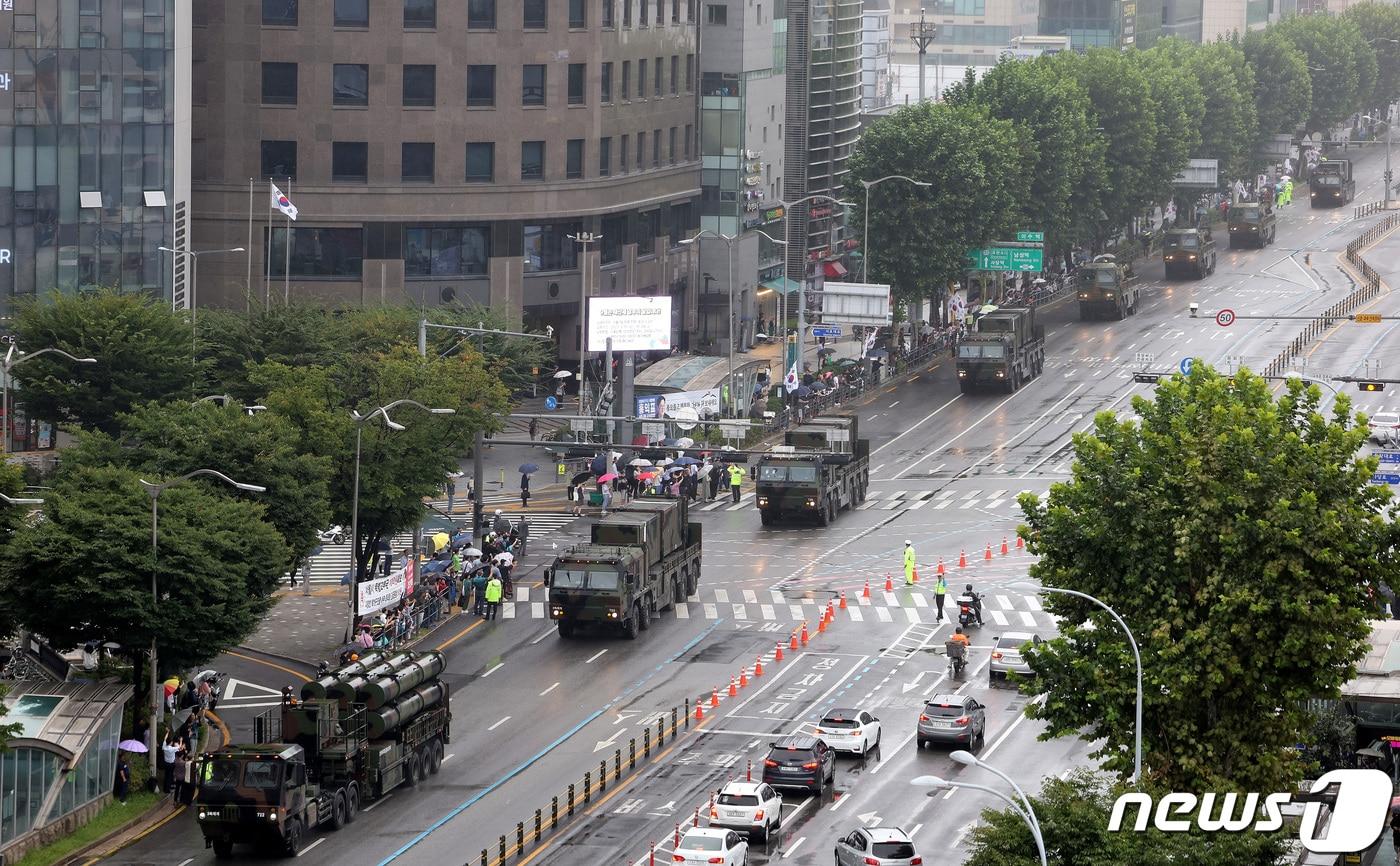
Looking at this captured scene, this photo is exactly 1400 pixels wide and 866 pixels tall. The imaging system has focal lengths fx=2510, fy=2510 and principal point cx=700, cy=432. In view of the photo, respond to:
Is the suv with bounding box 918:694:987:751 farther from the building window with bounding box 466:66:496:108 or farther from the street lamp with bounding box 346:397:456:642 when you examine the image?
the building window with bounding box 466:66:496:108

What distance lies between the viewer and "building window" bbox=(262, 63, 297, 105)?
127188 millimetres

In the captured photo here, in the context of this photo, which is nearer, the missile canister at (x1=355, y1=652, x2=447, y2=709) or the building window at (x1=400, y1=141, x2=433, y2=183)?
the missile canister at (x1=355, y1=652, x2=447, y2=709)

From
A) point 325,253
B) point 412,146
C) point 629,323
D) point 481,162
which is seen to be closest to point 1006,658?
point 629,323

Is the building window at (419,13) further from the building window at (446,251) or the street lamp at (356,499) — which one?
the street lamp at (356,499)

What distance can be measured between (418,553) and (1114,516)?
40.3 m

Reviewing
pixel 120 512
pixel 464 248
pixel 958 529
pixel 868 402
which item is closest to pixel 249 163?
pixel 464 248

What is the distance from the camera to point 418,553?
93.8m

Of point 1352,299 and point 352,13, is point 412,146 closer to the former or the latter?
point 352,13

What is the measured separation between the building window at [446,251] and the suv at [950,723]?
62554 millimetres

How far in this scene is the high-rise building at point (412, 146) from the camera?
417 feet

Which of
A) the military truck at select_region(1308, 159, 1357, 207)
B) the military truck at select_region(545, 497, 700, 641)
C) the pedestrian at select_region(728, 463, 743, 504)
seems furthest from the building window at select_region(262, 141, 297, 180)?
the military truck at select_region(1308, 159, 1357, 207)

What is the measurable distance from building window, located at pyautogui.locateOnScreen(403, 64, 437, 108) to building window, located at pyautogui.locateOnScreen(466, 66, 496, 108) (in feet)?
6.20

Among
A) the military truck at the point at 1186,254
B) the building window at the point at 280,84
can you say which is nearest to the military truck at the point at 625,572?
the building window at the point at 280,84

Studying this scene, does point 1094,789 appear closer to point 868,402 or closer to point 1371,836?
point 1371,836
